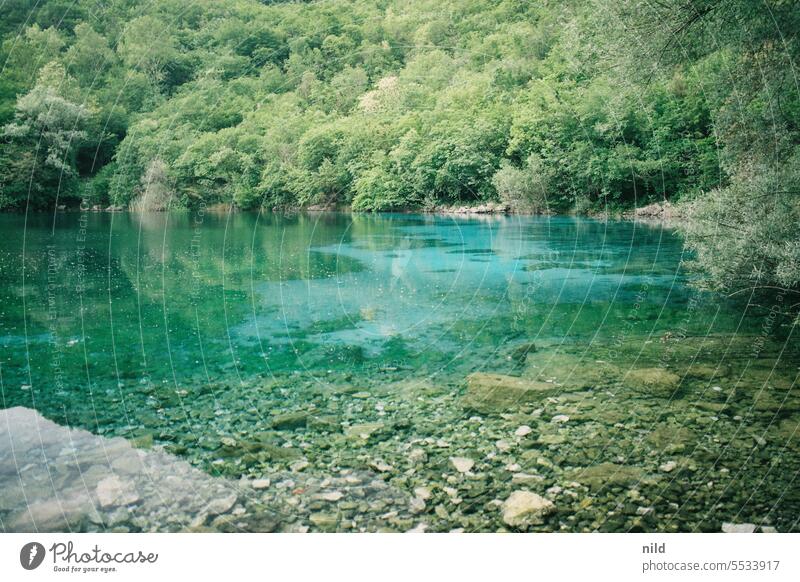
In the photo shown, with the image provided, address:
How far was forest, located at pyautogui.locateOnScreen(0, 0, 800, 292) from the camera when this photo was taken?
10.5 meters

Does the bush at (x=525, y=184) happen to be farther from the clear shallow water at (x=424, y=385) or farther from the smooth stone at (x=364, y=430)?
the smooth stone at (x=364, y=430)

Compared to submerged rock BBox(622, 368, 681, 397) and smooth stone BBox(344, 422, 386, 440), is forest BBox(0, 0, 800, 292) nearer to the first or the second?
submerged rock BBox(622, 368, 681, 397)

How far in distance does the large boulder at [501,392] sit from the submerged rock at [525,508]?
72.9 inches

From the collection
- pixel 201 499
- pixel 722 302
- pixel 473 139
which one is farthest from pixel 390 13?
pixel 201 499

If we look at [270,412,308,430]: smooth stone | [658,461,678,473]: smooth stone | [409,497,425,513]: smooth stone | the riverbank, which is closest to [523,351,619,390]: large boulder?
[658,461,678,473]: smooth stone

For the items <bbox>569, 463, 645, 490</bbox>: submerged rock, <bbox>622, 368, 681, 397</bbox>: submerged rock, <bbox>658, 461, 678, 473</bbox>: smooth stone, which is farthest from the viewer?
<bbox>622, 368, 681, 397</bbox>: submerged rock

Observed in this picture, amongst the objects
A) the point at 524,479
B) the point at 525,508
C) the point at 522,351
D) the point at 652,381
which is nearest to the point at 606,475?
the point at 524,479

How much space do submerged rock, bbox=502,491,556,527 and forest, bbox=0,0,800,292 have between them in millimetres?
6863

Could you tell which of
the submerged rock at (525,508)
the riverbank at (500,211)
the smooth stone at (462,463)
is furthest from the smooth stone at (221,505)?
the riverbank at (500,211)

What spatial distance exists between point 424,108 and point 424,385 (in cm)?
2593

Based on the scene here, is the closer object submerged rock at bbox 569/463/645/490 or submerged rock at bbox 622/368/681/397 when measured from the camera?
submerged rock at bbox 569/463/645/490

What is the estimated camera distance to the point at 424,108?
31.0 m

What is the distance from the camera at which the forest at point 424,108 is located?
1049 cm

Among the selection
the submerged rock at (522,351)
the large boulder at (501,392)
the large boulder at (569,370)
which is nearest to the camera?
the large boulder at (501,392)
